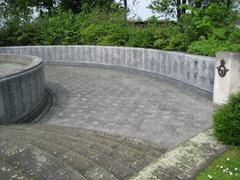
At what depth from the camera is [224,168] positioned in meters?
3.66

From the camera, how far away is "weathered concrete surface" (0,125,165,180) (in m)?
3.74

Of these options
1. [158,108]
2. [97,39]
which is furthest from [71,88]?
[97,39]

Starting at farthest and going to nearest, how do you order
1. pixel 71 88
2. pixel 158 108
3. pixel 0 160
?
pixel 71 88 < pixel 158 108 < pixel 0 160

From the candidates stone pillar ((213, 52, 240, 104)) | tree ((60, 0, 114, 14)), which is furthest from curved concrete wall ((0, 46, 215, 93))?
tree ((60, 0, 114, 14))

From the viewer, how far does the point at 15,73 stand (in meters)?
6.64

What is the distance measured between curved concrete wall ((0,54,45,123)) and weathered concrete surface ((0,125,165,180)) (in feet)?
2.83

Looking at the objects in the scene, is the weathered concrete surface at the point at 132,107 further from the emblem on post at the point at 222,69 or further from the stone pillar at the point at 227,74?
the emblem on post at the point at 222,69

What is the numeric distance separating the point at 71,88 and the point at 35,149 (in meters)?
6.34

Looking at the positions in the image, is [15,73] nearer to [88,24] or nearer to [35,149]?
[35,149]

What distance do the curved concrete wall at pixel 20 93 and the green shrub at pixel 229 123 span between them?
4097 mm

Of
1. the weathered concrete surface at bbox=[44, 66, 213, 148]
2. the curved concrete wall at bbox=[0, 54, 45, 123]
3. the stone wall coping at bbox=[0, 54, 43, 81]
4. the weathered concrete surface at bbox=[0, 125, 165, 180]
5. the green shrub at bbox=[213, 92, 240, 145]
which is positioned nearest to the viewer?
the weathered concrete surface at bbox=[0, 125, 165, 180]

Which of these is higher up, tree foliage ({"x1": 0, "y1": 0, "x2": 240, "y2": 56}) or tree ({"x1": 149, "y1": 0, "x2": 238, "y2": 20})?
tree ({"x1": 149, "y1": 0, "x2": 238, "y2": 20})

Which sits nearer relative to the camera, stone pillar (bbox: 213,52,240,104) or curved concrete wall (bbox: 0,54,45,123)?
curved concrete wall (bbox: 0,54,45,123)

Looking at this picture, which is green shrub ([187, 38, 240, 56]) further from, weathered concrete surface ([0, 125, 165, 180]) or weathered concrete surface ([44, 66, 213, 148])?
weathered concrete surface ([0, 125, 165, 180])
